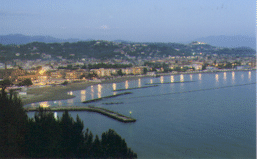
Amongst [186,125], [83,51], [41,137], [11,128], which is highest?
[83,51]

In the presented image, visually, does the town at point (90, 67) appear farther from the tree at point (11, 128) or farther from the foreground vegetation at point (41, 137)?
the tree at point (11, 128)

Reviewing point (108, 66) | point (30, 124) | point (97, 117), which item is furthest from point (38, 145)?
point (108, 66)

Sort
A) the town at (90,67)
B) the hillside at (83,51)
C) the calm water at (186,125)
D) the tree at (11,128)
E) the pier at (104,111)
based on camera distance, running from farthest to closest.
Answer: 1. the hillside at (83,51)
2. the town at (90,67)
3. the pier at (104,111)
4. the calm water at (186,125)
5. the tree at (11,128)

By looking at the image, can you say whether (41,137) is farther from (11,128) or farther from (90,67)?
(90,67)

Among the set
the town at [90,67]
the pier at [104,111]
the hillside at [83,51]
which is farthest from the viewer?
the hillside at [83,51]

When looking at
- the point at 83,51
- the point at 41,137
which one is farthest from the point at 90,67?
the point at 41,137

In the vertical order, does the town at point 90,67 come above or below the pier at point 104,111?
above

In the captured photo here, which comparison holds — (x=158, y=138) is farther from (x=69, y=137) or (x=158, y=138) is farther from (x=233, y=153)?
(x=69, y=137)

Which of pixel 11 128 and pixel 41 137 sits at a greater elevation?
pixel 11 128

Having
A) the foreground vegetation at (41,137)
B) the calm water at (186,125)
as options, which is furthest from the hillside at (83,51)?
the foreground vegetation at (41,137)
